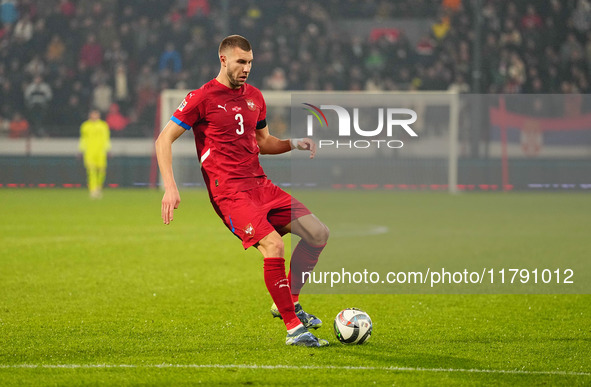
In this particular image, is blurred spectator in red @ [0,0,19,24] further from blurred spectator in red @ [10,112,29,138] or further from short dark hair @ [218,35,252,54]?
short dark hair @ [218,35,252,54]

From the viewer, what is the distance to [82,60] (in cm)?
2552

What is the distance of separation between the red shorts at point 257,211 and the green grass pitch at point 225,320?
72 centimetres

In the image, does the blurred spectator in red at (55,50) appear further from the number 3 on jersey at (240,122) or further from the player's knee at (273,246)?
the player's knee at (273,246)

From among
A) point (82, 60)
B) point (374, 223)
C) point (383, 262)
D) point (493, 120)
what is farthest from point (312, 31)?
point (383, 262)

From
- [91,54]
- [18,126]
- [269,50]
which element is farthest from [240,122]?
[91,54]

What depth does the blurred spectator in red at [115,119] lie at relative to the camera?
23469 mm

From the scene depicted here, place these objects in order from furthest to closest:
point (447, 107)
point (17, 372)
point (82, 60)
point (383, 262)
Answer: point (82, 60)
point (447, 107)
point (383, 262)
point (17, 372)

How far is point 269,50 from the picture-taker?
2561 centimetres

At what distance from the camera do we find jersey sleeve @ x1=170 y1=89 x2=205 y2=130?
5.86m

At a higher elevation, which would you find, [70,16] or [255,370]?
[70,16]

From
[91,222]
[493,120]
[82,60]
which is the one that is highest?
[82,60]

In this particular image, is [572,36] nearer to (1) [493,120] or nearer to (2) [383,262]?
(1) [493,120]

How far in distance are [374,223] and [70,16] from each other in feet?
50.2

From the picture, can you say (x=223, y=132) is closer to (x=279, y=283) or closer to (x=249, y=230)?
(x=249, y=230)
